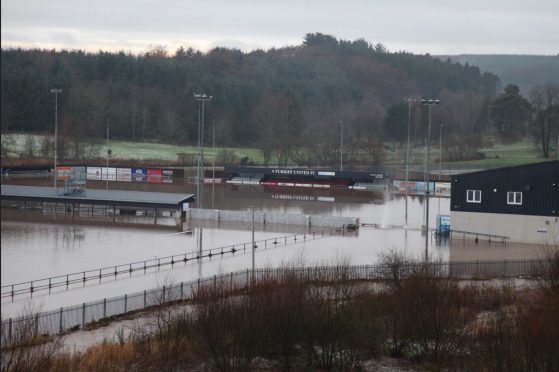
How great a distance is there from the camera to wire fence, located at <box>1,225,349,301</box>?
786 inches

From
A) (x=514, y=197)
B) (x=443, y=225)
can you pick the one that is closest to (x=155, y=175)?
(x=443, y=225)

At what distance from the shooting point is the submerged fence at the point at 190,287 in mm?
16125

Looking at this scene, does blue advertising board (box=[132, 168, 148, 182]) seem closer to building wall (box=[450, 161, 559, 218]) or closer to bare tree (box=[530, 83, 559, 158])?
building wall (box=[450, 161, 559, 218])

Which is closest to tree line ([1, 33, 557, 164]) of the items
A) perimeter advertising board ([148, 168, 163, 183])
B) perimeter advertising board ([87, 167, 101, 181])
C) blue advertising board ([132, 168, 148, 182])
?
perimeter advertising board ([87, 167, 101, 181])

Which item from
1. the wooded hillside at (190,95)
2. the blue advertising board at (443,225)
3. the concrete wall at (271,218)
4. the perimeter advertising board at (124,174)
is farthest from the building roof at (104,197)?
the perimeter advertising board at (124,174)

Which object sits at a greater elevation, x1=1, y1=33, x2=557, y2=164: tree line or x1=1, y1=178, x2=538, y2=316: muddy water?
x1=1, y1=33, x2=557, y2=164: tree line

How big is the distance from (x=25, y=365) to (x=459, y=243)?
2126 cm

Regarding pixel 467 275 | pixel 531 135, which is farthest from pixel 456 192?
pixel 531 135

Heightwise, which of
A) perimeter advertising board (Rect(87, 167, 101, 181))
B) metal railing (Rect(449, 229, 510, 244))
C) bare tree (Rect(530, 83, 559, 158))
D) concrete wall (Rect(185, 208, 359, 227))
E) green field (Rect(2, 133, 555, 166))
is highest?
bare tree (Rect(530, 83, 559, 158))

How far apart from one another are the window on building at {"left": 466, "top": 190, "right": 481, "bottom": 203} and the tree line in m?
29.2

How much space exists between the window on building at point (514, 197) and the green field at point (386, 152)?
1432 inches

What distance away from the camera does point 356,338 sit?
1286 centimetres

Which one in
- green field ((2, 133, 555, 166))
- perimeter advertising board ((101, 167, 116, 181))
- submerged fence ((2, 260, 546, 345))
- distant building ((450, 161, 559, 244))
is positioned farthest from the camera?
green field ((2, 133, 555, 166))

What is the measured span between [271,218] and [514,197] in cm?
914
